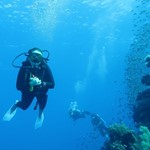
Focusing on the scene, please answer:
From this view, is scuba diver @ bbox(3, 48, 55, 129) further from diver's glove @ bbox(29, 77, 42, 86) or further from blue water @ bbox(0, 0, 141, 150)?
blue water @ bbox(0, 0, 141, 150)

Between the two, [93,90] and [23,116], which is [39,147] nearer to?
[23,116]

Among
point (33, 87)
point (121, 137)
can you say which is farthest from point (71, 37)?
point (33, 87)

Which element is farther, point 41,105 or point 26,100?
point 41,105

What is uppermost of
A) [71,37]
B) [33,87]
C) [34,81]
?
[71,37]

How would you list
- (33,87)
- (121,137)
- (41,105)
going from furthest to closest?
(121,137) → (41,105) → (33,87)

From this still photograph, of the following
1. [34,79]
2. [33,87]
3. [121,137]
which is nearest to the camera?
[34,79]

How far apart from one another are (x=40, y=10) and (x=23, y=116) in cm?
10265

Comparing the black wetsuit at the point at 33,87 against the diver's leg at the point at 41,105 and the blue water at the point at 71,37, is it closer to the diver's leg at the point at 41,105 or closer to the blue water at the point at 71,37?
the diver's leg at the point at 41,105

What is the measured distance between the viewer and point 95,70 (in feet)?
243

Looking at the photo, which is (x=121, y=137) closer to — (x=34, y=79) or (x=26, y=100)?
(x=26, y=100)

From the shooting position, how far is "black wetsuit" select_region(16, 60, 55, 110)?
8883mm

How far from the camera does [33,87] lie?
8.95m

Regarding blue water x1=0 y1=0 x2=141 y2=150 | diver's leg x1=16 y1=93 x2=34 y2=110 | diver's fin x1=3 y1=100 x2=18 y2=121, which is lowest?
diver's fin x1=3 y1=100 x2=18 y2=121

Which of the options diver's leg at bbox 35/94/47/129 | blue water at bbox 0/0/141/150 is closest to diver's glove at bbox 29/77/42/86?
diver's leg at bbox 35/94/47/129
